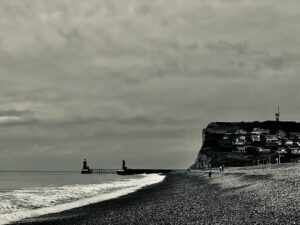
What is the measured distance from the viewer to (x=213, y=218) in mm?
18734

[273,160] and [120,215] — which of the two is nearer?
[120,215]

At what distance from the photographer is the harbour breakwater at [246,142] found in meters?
164

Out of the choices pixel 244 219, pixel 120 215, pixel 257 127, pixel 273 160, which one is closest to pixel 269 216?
pixel 244 219

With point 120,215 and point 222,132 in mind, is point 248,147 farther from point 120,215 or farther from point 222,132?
point 120,215

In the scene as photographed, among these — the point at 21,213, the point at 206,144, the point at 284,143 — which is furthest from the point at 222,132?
the point at 21,213

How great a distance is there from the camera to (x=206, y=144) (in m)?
180

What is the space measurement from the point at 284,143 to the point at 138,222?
165896mm

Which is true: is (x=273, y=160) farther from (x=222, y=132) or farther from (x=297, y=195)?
(x=297, y=195)

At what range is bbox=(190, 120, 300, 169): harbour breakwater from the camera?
164000 mm

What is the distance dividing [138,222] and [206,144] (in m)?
162

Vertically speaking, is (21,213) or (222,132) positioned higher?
(222,132)

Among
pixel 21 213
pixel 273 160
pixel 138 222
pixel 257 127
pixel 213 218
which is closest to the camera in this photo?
pixel 213 218

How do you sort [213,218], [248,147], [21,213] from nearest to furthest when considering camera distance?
[213,218] → [21,213] → [248,147]

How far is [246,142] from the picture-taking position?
176 m
